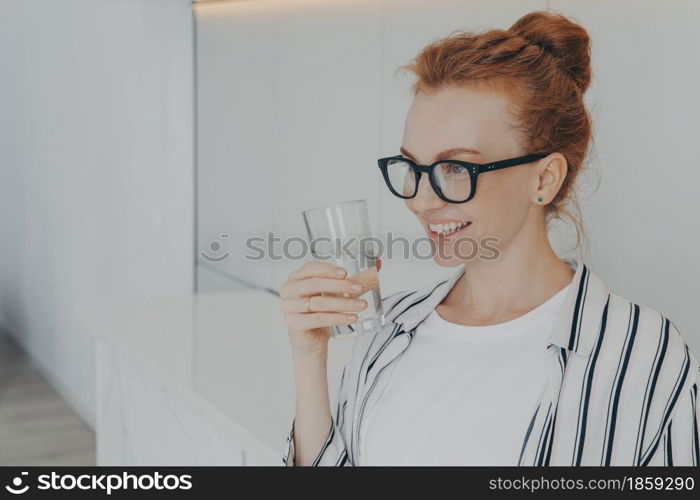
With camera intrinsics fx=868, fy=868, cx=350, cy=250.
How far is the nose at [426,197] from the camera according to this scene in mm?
1053

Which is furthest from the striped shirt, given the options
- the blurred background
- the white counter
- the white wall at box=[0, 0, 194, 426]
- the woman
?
the white wall at box=[0, 0, 194, 426]

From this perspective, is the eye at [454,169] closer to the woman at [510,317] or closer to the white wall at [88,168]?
the woman at [510,317]

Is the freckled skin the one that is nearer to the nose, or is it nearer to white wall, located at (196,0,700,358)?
Result: the nose

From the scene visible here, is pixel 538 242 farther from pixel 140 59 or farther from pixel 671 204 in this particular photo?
pixel 140 59

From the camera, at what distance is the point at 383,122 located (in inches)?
94.4

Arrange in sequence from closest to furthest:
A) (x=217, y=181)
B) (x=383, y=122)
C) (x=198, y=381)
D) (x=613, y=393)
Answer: (x=613, y=393), (x=198, y=381), (x=383, y=122), (x=217, y=181)

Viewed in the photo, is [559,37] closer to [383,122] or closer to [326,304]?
[326,304]

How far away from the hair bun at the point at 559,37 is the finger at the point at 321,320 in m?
0.41

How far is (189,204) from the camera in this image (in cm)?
356

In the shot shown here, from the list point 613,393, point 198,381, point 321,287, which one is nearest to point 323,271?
point 321,287

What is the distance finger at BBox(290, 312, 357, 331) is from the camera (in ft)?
3.56

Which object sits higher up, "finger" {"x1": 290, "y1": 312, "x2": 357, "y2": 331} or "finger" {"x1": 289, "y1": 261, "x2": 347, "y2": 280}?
"finger" {"x1": 289, "y1": 261, "x2": 347, "y2": 280}

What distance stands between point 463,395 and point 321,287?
223mm

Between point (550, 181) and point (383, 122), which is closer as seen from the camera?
point (550, 181)
